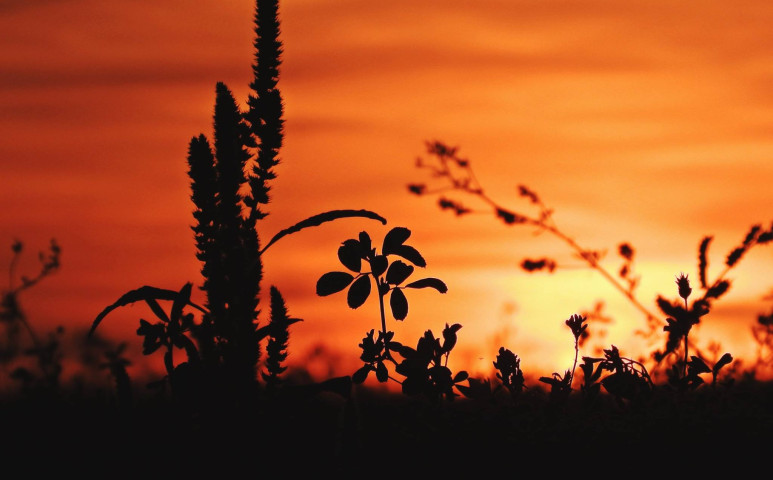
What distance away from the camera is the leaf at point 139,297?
3020 millimetres

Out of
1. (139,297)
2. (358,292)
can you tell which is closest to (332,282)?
(358,292)

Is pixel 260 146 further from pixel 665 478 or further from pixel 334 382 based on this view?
pixel 665 478

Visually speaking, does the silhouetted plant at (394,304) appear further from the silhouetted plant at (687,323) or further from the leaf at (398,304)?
the silhouetted plant at (687,323)

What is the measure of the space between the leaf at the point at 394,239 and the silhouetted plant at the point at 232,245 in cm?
20

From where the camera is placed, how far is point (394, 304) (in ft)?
10.4

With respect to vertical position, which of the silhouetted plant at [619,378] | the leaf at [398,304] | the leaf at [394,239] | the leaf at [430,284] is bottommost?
the silhouetted plant at [619,378]

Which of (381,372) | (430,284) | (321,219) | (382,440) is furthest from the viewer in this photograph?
(430,284)

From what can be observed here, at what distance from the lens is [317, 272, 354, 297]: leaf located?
3248 mm

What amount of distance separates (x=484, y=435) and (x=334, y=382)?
0.47m

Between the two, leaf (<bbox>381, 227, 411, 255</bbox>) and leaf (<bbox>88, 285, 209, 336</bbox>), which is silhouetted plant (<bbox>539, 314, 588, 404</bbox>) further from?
leaf (<bbox>88, 285, 209, 336</bbox>)

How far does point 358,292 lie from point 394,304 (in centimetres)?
16

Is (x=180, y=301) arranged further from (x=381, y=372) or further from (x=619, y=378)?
(x=619, y=378)

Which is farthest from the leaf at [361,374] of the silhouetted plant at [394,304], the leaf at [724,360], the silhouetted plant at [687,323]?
the leaf at [724,360]

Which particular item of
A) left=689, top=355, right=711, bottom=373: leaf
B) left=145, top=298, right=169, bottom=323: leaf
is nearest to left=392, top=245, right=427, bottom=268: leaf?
left=145, top=298, right=169, bottom=323: leaf
